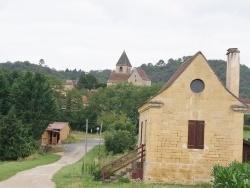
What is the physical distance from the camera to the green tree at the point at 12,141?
44312 mm

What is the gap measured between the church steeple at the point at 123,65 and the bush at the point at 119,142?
296ft

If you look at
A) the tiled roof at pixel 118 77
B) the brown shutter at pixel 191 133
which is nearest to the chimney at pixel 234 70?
the brown shutter at pixel 191 133

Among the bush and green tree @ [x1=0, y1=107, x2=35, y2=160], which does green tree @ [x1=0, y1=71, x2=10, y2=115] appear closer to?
green tree @ [x1=0, y1=107, x2=35, y2=160]

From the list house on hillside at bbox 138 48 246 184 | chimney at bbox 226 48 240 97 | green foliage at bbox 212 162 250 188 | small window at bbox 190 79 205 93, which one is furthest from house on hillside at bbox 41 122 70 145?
green foliage at bbox 212 162 250 188

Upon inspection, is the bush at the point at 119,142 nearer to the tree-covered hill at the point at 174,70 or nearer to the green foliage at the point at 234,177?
the green foliage at the point at 234,177

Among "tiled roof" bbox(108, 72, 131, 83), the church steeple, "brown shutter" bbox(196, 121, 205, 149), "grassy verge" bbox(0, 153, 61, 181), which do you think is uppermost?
the church steeple

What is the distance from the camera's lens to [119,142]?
158 feet

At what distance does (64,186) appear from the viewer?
2323 centimetres

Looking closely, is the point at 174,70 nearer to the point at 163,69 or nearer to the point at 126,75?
the point at 163,69

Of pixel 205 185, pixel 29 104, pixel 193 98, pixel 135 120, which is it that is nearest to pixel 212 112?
pixel 193 98

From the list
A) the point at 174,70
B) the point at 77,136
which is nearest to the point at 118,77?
the point at 174,70

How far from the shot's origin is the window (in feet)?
81.5

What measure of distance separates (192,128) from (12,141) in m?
24.3

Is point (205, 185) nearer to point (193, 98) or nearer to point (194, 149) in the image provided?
point (194, 149)
